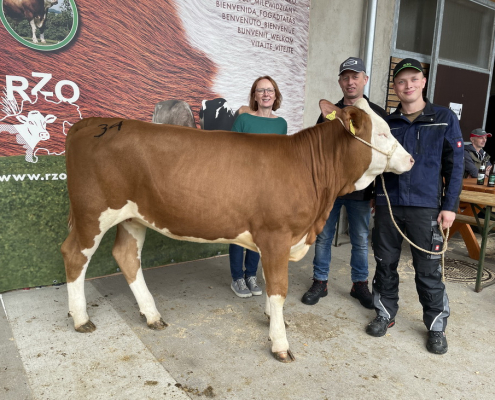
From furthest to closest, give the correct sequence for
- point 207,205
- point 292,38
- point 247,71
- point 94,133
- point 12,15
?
point 292,38 → point 247,71 → point 12,15 → point 94,133 → point 207,205

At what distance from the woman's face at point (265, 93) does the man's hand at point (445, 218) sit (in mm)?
1571

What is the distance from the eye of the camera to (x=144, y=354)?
2.62 m

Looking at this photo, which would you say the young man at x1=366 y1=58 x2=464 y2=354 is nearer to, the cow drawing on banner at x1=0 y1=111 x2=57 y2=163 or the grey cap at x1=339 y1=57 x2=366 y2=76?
the grey cap at x1=339 y1=57 x2=366 y2=76

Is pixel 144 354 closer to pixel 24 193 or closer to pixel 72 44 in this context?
pixel 24 193

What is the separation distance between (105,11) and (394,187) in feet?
9.75

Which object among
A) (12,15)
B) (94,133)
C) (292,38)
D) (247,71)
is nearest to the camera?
(94,133)

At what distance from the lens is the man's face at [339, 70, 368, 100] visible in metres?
3.21

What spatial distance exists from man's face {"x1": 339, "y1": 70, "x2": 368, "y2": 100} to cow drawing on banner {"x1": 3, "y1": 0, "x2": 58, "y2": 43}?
256 centimetres

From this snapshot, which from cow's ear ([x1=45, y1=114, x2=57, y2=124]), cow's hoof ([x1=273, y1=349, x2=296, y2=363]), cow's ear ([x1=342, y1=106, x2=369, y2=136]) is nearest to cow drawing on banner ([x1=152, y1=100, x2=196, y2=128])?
cow's ear ([x1=45, y1=114, x2=57, y2=124])

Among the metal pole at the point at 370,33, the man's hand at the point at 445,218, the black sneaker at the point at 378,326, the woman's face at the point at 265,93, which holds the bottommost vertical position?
the black sneaker at the point at 378,326

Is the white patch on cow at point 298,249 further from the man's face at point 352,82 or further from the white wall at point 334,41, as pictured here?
the white wall at point 334,41

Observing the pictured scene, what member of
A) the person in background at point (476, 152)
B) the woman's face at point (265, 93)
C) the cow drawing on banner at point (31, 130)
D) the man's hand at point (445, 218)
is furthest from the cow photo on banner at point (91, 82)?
the person in background at point (476, 152)

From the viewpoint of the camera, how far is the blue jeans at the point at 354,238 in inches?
136

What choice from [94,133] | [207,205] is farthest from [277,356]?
[94,133]
